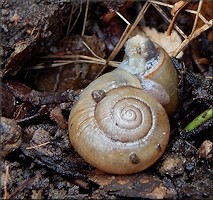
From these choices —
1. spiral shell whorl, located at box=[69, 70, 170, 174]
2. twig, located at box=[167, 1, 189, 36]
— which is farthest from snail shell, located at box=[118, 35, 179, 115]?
twig, located at box=[167, 1, 189, 36]

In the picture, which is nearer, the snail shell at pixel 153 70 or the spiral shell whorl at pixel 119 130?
the spiral shell whorl at pixel 119 130

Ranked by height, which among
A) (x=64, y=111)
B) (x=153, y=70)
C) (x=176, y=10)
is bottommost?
(x=64, y=111)

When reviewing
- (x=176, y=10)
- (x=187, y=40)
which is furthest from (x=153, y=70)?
(x=176, y=10)

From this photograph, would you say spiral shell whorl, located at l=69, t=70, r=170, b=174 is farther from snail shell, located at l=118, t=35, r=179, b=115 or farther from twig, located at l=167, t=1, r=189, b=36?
twig, located at l=167, t=1, r=189, b=36

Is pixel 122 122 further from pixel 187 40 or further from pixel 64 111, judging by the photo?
pixel 187 40

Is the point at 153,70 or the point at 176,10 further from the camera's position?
the point at 176,10

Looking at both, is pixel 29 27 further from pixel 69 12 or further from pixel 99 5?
pixel 99 5

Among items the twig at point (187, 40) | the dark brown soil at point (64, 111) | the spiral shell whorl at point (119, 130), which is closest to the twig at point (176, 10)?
the twig at point (187, 40)

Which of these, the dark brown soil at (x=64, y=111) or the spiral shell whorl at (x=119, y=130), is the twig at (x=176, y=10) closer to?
the dark brown soil at (x=64, y=111)
